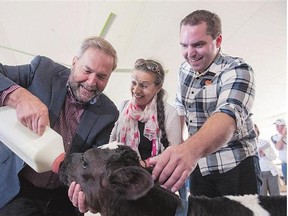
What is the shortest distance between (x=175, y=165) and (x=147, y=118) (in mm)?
1333

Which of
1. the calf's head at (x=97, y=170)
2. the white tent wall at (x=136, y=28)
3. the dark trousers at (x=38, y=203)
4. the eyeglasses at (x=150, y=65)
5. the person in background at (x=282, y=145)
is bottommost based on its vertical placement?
the person in background at (x=282, y=145)

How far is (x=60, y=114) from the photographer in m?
2.03

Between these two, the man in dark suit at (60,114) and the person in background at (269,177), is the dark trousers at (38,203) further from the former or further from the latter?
the person in background at (269,177)

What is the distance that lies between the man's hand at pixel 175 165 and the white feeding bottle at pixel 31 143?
645 mm

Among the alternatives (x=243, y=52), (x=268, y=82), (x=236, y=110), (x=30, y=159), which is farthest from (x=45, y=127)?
(x=268, y=82)

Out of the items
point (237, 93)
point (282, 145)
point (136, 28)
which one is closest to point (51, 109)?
point (237, 93)

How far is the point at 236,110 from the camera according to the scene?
1.62 m

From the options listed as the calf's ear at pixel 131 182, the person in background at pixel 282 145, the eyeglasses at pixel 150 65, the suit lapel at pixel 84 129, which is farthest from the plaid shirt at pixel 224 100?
the person in background at pixel 282 145

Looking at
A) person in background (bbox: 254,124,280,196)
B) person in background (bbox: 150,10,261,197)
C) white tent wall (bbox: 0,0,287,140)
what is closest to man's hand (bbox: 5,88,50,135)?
person in background (bbox: 150,10,261,197)

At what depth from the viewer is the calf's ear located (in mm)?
1290

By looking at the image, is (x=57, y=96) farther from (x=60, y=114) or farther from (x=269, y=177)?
(x=269, y=177)

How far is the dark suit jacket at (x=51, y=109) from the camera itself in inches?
73.6

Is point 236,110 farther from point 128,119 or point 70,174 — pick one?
point 128,119

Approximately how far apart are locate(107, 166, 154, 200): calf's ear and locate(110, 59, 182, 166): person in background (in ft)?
2.97
